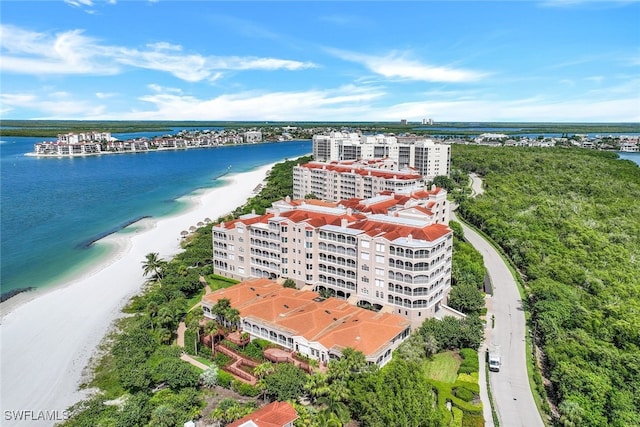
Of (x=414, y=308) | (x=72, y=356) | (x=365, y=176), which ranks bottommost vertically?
(x=72, y=356)

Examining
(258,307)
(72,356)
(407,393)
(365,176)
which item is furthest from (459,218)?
(72,356)

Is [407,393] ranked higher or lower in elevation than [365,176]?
lower

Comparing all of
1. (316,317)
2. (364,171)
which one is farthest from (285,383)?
(364,171)

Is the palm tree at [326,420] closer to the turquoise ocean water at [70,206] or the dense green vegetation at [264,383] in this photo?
the dense green vegetation at [264,383]

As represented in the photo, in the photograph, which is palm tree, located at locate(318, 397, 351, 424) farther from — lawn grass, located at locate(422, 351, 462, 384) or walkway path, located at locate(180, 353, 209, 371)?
walkway path, located at locate(180, 353, 209, 371)

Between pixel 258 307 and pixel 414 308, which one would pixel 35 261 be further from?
pixel 414 308
